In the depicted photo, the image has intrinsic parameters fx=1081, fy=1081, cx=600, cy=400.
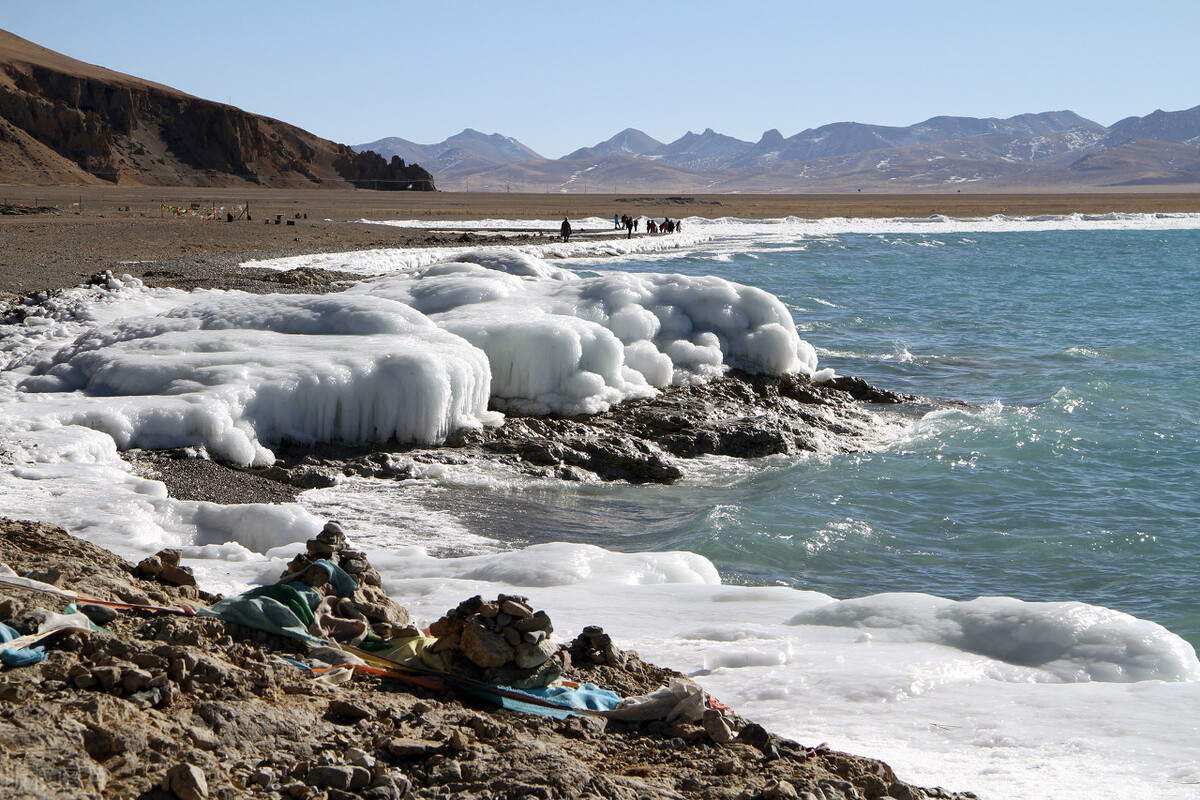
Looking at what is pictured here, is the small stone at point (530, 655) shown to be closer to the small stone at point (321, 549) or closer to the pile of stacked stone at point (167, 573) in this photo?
the small stone at point (321, 549)

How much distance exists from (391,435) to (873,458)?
236 inches

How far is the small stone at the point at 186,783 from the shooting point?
3.38 meters

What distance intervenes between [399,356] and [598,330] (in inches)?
122

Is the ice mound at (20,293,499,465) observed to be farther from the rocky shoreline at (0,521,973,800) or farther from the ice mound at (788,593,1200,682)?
the ice mound at (788,593,1200,682)

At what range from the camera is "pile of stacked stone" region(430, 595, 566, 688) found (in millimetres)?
4773

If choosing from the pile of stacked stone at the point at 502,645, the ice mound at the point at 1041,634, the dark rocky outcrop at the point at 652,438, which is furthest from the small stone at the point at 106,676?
the dark rocky outcrop at the point at 652,438

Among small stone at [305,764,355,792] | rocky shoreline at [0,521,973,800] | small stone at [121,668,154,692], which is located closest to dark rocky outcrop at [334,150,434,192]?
rocky shoreline at [0,521,973,800]

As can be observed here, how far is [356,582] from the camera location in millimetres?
5828

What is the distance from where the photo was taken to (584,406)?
1323 centimetres

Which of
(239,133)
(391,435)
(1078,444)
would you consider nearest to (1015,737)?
(391,435)

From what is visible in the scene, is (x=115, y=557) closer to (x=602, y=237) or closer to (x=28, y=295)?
(x=28, y=295)

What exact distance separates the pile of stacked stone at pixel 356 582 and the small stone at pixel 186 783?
1.93 meters

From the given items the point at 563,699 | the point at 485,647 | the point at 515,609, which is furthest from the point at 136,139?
the point at 563,699

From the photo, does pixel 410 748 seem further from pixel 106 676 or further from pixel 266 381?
pixel 266 381
